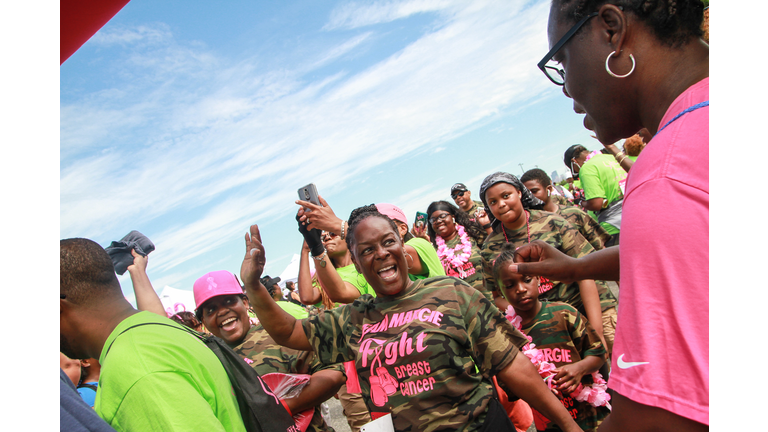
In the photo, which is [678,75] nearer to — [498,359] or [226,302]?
[498,359]

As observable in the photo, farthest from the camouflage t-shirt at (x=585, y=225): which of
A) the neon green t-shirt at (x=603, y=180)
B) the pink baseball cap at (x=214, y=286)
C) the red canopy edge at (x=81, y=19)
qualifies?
the red canopy edge at (x=81, y=19)

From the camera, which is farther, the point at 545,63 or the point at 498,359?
the point at 498,359

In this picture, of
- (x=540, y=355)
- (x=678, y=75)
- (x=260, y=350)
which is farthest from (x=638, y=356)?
(x=260, y=350)

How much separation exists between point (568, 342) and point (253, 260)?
2.28 meters

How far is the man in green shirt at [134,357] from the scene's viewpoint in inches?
60.1

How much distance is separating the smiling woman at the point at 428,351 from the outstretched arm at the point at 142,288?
129cm

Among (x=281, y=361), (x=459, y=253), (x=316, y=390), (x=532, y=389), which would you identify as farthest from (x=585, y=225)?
(x=281, y=361)

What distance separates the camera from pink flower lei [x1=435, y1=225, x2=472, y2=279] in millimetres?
6242

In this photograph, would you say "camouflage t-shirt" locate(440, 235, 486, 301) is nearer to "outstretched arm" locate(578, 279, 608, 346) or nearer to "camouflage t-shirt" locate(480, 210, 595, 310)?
"camouflage t-shirt" locate(480, 210, 595, 310)

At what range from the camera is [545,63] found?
139 centimetres

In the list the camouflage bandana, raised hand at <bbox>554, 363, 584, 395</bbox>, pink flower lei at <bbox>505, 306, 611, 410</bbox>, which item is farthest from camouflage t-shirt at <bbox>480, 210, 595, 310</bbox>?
raised hand at <bbox>554, 363, 584, 395</bbox>

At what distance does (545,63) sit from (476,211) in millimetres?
6989

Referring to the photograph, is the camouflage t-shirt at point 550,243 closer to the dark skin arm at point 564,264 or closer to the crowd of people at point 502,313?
the crowd of people at point 502,313

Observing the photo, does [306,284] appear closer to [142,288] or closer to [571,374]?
[142,288]
